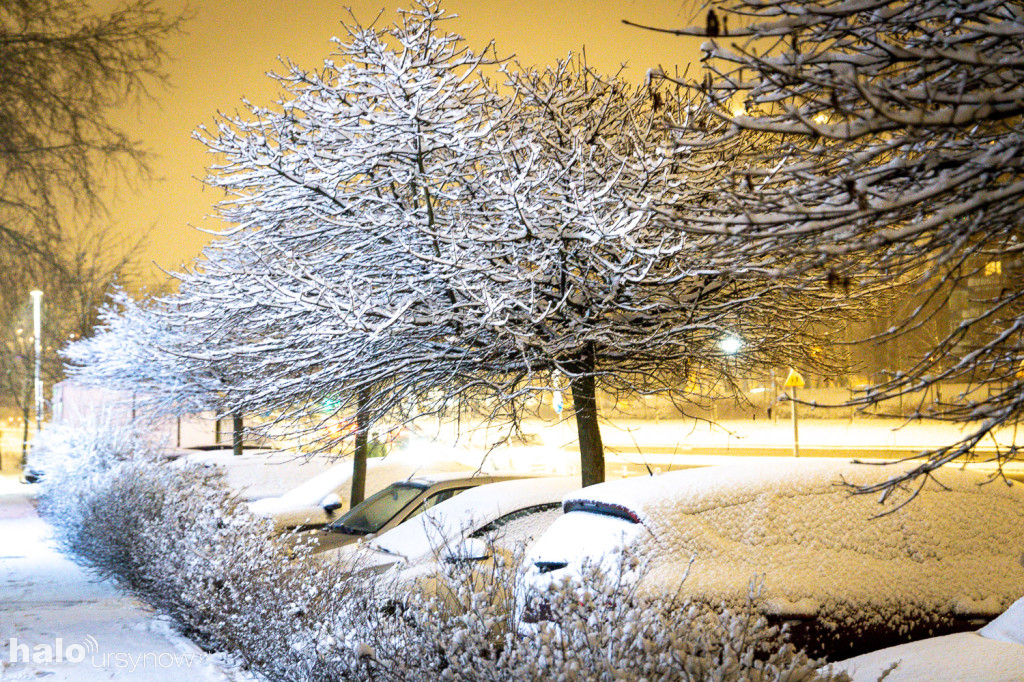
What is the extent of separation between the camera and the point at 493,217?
721 centimetres

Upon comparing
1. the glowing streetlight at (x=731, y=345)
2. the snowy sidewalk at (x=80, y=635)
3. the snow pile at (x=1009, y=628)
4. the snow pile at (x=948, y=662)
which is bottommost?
the snowy sidewalk at (x=80, y=635)

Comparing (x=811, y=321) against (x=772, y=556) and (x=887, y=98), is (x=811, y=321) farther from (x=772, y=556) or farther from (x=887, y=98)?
(x=887, y=98)

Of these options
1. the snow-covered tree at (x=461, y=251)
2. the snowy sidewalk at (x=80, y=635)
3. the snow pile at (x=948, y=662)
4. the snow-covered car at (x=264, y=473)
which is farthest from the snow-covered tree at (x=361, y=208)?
the snow-covered car at (x=264, y=473)

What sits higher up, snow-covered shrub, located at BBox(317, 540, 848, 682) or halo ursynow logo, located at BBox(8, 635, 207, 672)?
snow-covered shrub, located at BBox(317, 540, 848, 682)

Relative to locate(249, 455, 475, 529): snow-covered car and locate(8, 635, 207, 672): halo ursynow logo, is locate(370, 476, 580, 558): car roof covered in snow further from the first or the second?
locate(249, 455, 475, 529): snow-covered car

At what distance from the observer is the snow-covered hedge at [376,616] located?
313 centimetres

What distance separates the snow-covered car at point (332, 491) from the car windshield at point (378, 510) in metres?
1.54

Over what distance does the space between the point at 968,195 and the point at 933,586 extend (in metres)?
2.65

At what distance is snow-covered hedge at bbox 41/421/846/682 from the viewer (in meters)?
3.13

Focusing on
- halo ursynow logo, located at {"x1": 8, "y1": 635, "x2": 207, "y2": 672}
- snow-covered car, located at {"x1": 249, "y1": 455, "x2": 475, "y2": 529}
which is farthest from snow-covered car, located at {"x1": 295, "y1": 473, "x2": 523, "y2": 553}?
halo ursynow logo, located at {"x1": 8, "y1": 635, "x2": 207, "y2": 672}

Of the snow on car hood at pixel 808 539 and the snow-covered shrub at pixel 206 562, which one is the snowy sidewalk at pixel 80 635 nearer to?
the snow-covered shrub at pixel 206 562

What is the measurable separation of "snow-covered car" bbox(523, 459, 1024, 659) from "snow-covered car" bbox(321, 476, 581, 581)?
57.8 inches

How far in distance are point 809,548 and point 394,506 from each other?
470 cm

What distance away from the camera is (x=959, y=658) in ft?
12.2
